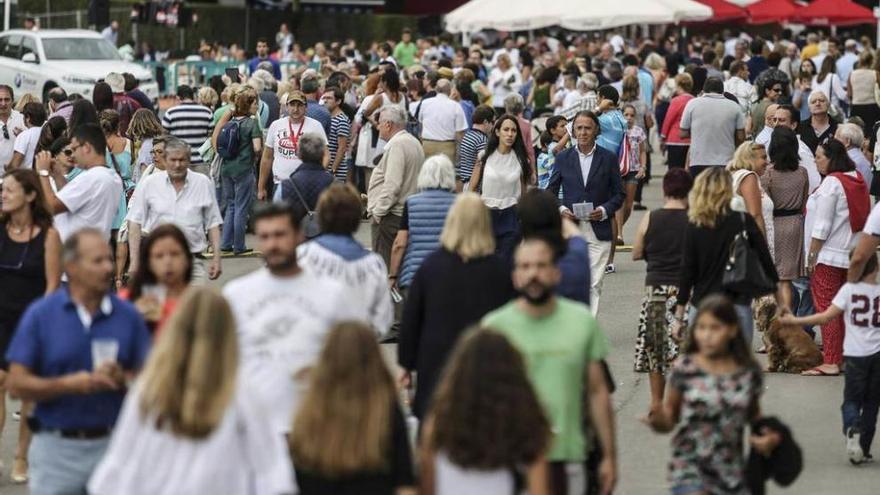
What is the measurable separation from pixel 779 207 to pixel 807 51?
2068 cm

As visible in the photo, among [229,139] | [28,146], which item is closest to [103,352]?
[28,146]

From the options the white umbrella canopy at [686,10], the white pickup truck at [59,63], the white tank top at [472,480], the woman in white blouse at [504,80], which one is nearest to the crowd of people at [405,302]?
the white tank top at [472,480]

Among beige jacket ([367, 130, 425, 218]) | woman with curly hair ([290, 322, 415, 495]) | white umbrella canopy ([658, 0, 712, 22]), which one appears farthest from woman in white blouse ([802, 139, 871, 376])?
white umbrella canopy ([658, 0, 712, 22])

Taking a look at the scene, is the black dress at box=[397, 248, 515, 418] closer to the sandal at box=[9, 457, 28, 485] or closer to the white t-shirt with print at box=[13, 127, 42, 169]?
the sandal at box=[9, 457, 28, 485]

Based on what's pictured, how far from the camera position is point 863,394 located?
10.4 m

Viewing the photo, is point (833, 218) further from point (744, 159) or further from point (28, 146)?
point (28, 146)

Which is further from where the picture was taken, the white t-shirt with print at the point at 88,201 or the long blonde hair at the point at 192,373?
the white t-shirt with print at the point at 88,201

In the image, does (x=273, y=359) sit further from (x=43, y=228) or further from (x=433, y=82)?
(x=433, y=82)

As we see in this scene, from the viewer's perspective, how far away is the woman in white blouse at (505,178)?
13633 mm

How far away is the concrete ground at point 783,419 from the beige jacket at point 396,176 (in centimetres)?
106

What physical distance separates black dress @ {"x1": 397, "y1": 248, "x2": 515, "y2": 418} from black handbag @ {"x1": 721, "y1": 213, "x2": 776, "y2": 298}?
2274mm

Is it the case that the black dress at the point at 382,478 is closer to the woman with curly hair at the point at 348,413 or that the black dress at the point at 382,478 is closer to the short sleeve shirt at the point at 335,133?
the woman with curly hair at the point at 348,413

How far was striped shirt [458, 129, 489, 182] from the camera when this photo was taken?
1680 cm

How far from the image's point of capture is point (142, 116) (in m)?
16.0
